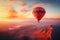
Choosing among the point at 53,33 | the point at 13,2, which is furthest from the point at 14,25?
the point at 53,33

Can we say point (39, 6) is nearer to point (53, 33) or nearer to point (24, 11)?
point (24, 11)

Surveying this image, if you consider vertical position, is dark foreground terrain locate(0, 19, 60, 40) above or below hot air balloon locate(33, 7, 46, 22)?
below

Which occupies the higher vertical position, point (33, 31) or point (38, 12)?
point (38, 12)

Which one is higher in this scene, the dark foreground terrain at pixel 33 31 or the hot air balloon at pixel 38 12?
the hot air balloon at pixel 38 12

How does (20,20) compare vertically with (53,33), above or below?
above

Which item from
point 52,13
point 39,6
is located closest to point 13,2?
point 39,6

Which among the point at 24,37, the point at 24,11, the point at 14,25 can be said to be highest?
the point at 24,11
